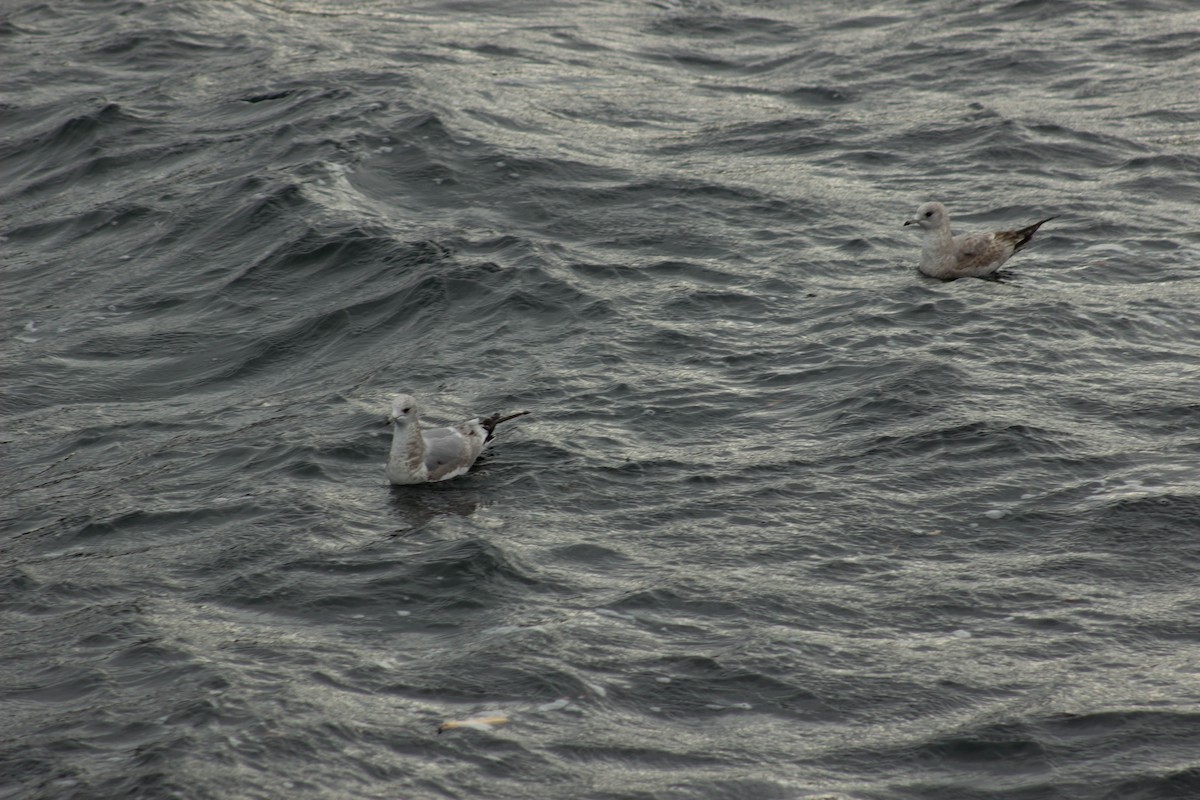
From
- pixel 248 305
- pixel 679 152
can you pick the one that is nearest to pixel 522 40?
pixel 679 152

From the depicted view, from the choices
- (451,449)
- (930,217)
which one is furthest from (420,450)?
(930,217)

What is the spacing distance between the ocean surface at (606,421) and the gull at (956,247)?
0.86 feet

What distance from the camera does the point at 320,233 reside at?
15422mm

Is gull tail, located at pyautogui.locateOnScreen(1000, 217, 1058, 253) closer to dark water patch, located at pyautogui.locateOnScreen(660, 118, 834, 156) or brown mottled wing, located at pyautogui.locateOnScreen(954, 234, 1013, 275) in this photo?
brown mottled wing, located at pyautogui.locateOnScreen(954, 234, 1013, 275)

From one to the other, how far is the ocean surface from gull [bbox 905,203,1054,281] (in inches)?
10.3

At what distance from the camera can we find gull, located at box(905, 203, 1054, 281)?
13977 mm

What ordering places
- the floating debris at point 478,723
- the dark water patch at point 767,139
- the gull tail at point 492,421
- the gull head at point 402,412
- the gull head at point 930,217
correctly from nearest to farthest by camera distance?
the floating debris at point 478,723
the gull head at point 402,412
the gull tail at point 492,421
the gull head at point 930,217
the dark water patch at point 767,139

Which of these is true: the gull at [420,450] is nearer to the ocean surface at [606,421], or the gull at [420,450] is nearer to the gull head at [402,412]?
the gull head at [402,412]

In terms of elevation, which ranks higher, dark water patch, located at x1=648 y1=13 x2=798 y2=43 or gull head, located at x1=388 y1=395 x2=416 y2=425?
dark water patch, located at x1=648 y1=13 x2=798 y2=43

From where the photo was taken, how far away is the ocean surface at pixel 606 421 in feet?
24.1

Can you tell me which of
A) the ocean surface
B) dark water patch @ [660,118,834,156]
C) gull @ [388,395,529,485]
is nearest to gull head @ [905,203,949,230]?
the ocean surface

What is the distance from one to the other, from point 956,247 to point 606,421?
4.87 metres

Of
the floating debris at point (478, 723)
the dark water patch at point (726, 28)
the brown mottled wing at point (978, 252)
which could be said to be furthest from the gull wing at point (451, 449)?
the dark water patch at point (726, 28)

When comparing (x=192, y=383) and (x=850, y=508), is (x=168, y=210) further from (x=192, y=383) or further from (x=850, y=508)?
(x=850, y=508)
